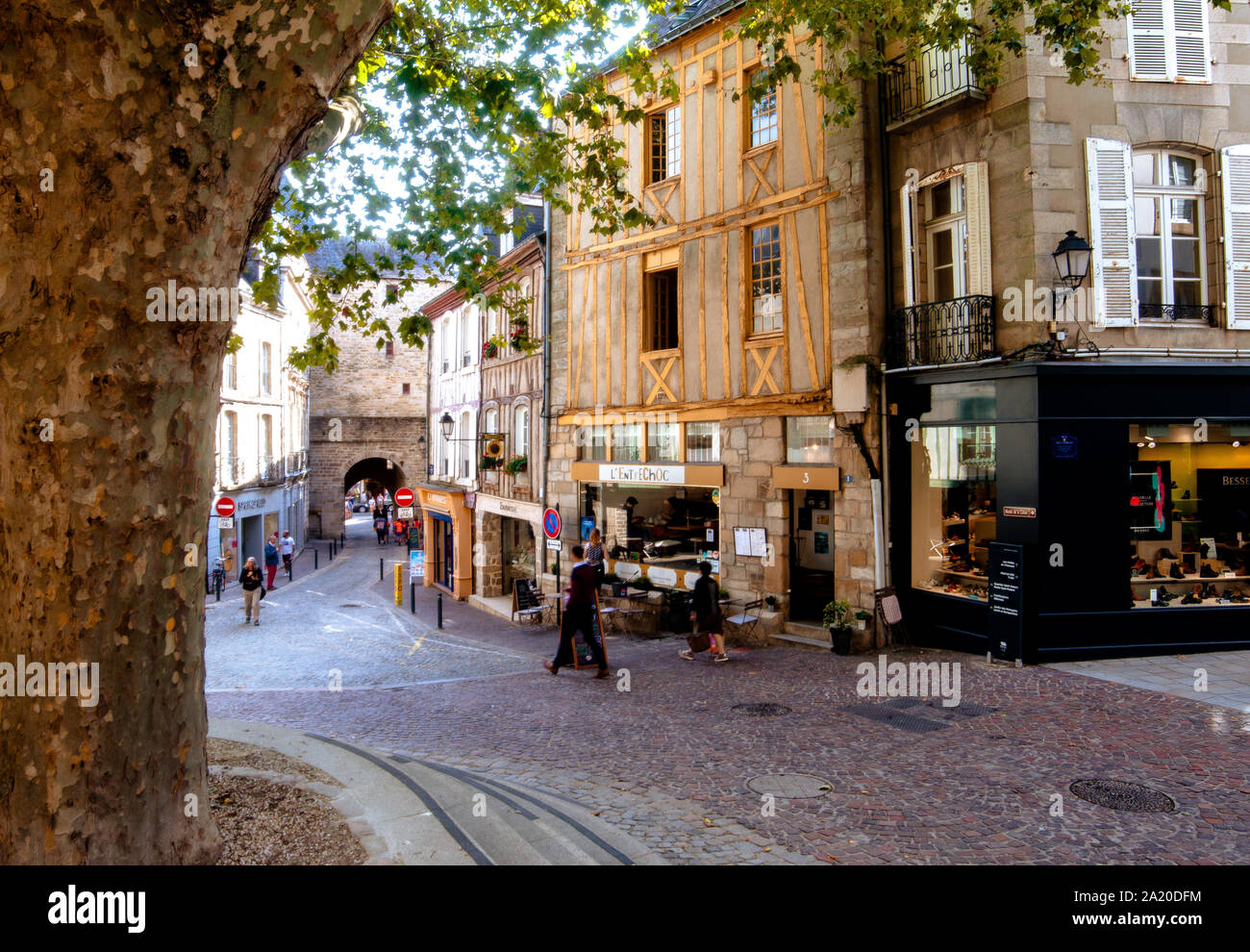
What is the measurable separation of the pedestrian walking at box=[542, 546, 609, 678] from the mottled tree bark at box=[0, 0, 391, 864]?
21.9ft

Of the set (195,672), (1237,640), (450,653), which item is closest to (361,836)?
(195,672)

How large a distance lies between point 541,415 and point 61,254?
554 inches

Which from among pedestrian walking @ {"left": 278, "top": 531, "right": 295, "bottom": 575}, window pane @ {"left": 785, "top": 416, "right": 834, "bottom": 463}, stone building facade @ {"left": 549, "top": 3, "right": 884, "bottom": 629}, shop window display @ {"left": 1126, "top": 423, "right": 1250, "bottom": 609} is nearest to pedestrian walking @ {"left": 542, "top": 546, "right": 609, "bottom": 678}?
stone building facade @ {"left": 549, "top": 3, "right": 884, "bottom": 629}

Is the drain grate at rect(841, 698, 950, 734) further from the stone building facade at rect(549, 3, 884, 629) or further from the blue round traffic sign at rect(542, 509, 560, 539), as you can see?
the blue round traffic sign at rect(542, 509, 560, 539)

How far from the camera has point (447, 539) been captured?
81.7 feet

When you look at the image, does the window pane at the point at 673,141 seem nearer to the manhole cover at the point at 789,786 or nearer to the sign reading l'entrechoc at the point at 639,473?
the sign reading l'entrechoc at the point at 639,473

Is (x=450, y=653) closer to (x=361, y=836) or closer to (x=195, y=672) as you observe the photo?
(x=361, y=836)

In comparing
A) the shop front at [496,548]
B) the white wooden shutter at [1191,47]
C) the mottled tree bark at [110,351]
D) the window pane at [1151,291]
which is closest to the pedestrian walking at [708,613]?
the window pane at [1151,291]

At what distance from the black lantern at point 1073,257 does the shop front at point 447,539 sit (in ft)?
53.5

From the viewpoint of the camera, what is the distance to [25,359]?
3.20 meters

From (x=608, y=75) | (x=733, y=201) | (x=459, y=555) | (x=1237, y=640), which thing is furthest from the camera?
(x=459, y=555)

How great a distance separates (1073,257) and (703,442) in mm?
6142

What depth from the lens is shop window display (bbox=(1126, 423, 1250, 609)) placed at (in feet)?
32.8

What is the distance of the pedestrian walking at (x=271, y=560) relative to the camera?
25.5 metres
